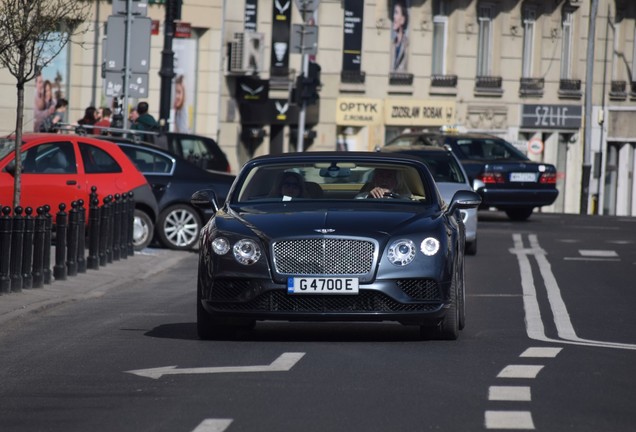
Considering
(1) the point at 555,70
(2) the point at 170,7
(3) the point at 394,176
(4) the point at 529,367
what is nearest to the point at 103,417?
(4) the point at 529,367

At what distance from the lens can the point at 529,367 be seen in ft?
36.7

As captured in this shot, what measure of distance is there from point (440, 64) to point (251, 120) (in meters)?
8.25

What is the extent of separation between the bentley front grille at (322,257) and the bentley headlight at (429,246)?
0.36 metres

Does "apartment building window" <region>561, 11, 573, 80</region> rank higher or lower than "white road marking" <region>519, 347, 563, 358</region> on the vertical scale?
higher

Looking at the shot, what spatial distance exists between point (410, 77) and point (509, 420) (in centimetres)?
4374

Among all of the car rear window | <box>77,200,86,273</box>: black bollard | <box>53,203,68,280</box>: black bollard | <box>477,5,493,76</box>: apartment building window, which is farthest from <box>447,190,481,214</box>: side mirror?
<box>477,5,493,76</box>: apartment building window

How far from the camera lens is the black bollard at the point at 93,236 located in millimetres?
21281

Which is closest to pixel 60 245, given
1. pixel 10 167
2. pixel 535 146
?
pixel 10 167

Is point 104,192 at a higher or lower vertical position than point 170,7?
lower

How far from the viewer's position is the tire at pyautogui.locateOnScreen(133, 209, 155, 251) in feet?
81.7

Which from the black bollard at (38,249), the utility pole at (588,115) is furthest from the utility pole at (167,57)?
the utility pole at (588,115)

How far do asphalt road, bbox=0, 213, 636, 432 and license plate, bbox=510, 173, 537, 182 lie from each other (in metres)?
16.5

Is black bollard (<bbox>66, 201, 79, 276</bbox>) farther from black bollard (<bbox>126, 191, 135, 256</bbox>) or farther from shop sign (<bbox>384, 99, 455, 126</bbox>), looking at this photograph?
shop sign (<bbox>384, 99, 455, 126</bbox>)

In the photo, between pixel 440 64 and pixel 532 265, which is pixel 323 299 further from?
pixel 440 64
